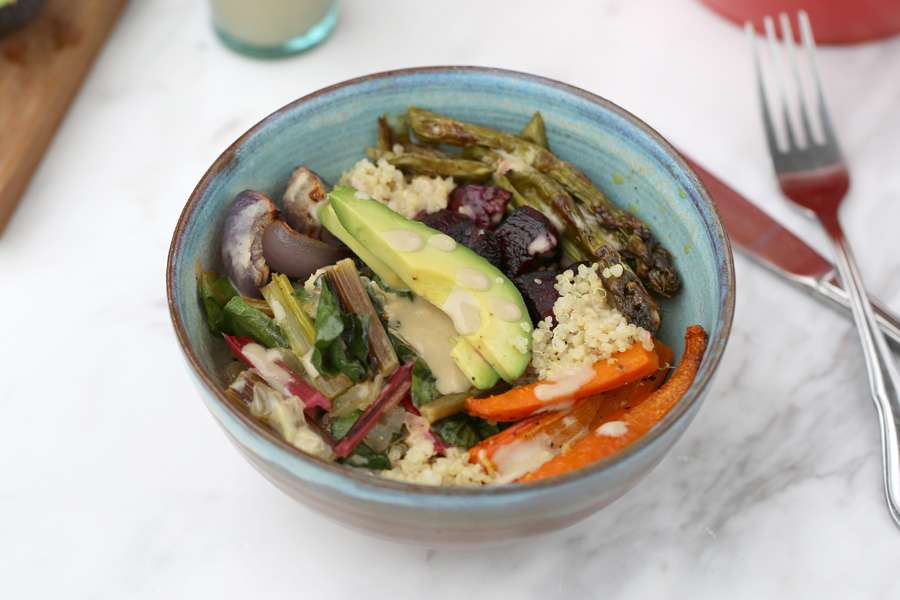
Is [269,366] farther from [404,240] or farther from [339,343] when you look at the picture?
[404,240]

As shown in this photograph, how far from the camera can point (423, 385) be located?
144 cm

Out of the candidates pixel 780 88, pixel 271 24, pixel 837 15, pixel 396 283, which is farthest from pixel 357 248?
pixel 837 15

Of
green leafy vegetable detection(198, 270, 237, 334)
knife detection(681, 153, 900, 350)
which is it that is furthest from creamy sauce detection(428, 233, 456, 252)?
knife detection(681, 153, 900, 350)

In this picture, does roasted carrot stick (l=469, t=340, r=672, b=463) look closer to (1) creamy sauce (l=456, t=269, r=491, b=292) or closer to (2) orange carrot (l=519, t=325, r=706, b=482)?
(2) orange carrot (l=519, t=325, r=706, b=482)

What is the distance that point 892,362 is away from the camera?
1735mm

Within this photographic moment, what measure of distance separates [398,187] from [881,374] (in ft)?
2.69

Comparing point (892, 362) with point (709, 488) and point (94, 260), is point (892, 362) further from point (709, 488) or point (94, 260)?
point (94, 260)

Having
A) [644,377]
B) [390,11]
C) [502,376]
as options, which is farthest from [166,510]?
[390,11]

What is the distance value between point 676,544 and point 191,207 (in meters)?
0.84

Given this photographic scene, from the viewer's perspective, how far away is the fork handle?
1.63m

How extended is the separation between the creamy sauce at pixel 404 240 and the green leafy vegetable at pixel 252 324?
0.65 ft

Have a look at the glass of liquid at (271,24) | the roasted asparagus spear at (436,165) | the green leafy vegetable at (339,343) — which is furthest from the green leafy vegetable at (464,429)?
the glass of liquid at (271,24)

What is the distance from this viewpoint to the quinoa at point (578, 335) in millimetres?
1432

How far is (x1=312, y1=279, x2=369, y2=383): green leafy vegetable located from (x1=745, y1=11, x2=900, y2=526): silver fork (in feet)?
2.75
